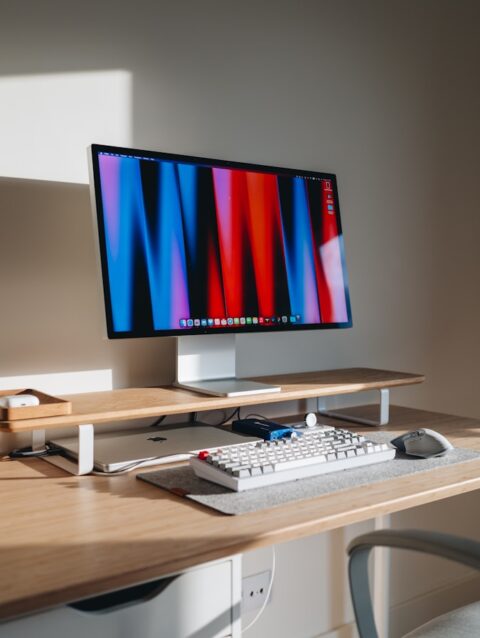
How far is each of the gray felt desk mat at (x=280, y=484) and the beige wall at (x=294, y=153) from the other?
424 mm

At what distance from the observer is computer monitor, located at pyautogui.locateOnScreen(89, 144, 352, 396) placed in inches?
54.5

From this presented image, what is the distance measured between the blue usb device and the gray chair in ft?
1.15

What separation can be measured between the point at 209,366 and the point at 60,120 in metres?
0.62

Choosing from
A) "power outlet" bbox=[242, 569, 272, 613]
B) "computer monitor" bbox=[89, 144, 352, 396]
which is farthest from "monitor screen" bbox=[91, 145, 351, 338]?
"power outlet" bbox=[242, 569, 272, 613]

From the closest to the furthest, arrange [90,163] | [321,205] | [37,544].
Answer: [37,544] → [90,163] → [321,205]

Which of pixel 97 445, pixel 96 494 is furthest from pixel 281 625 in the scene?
pixel 96 494

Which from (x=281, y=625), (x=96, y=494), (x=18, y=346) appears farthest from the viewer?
(x=281, y=625)

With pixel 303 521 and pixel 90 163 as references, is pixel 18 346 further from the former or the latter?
pixel 303 521

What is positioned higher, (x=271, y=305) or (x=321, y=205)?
(x=321, y=205)

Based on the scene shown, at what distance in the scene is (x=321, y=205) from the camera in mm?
1721

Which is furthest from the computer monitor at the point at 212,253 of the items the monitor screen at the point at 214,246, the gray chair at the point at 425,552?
the gray chair at the point at 425,552

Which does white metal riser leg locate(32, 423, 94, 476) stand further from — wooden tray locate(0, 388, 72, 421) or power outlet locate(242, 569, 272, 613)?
power outlet locate(242, 569, 272, 613)

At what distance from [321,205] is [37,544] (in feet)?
3.49

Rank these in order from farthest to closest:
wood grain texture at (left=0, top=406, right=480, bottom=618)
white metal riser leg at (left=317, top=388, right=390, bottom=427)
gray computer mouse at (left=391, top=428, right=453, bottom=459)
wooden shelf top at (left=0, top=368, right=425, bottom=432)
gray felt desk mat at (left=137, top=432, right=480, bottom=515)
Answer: white metal riser leg at (left=317, top=388, right=390, bottom=427) → gray computer mouse at (left=391, top=428, right=453, bottom=459) → wooden shelf top at (left=0, top=368, right=425, bottom=432) → gray felt desk mat at (left=137, top=432, right=480, bottom=515) → wood grain texture at (left=0, top=406, right=480, bottom=618)
